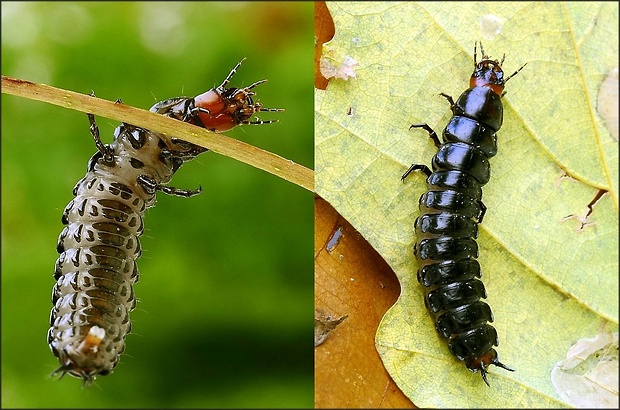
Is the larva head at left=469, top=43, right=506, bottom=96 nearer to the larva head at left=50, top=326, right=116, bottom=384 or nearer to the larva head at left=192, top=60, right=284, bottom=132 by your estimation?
the larva head at left=192, top=60, right=284, bottom=132

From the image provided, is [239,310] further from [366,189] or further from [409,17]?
[409,17]

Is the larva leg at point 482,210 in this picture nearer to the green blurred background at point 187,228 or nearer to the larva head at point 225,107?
the larva head at point 225,107

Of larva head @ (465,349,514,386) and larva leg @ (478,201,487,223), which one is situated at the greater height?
larva leg @ (478,201,487,223)

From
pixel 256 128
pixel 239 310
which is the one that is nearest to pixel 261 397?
pixel 239 310

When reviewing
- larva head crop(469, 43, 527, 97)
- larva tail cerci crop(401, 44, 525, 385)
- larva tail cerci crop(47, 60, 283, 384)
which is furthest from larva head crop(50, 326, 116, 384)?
larva head crop(469, 43, 527, 97)

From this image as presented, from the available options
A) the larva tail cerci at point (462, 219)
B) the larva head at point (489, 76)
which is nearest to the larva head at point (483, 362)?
the larva tail cerci at point (462, 219)

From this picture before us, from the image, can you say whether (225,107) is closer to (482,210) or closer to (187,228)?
(482,210)
